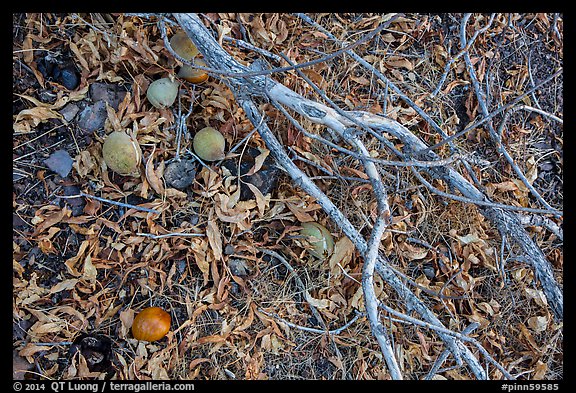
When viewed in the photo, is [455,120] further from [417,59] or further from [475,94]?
[417,59]

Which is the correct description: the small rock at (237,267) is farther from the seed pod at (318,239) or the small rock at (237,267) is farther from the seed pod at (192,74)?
the seed pod at (192,74)

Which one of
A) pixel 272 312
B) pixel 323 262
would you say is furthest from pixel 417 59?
pixel 272 312

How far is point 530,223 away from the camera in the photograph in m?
1.93

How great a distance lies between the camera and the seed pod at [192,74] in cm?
210

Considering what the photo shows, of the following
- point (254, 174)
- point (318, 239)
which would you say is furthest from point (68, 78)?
point (318, 239)

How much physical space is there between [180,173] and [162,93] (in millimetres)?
406

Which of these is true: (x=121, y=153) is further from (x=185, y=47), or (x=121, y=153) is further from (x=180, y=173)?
(x=185, y=47)

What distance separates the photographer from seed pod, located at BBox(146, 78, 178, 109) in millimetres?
2059

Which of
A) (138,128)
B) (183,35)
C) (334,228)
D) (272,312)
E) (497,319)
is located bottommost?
(272,312)

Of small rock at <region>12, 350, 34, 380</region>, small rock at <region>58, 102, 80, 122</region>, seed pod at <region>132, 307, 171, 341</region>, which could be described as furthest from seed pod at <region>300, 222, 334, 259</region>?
small rock at <region>12, 350, 34, 380</region>

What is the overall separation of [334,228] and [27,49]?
178 cm

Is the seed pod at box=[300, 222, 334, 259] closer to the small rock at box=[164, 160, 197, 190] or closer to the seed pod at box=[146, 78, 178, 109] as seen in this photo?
the small rock at box=[164, 160, 197, 190]

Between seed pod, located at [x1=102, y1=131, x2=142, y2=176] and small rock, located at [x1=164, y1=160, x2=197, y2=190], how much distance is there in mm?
159

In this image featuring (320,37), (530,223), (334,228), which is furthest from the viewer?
(320,37)
